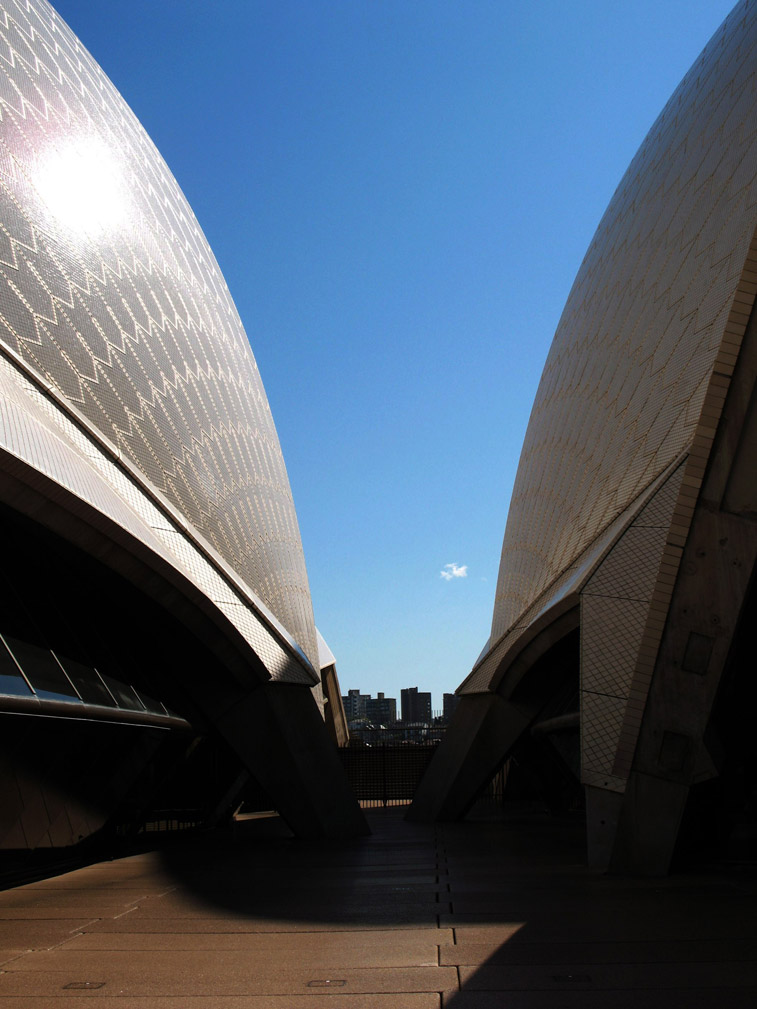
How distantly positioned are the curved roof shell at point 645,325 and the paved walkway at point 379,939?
4626 mm

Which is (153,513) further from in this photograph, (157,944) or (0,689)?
(157,944)

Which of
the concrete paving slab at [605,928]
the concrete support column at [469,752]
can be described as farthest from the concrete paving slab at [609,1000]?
the concrete support column at [469,752]

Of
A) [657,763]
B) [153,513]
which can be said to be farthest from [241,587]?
[657,763]

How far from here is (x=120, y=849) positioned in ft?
41.7

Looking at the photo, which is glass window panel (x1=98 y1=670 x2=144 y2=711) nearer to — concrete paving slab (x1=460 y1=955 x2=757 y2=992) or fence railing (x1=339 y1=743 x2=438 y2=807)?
concrete paving slab (x1=460 y1=955 x2=757 y2=992)

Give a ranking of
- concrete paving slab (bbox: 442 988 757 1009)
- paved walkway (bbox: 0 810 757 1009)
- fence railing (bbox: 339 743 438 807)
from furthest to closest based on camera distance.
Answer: fence railing (bbox: 339 743 438 807)
paved walkway (bbox: 0 810 757 1009)
concrete paving slab (bbox: 442 988 757 1009)

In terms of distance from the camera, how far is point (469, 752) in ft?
52.7

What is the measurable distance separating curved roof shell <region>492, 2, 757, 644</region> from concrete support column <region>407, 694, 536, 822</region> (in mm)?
A: 1578

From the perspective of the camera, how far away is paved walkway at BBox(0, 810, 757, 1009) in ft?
14.9

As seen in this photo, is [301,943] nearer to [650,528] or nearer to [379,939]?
[379,939]

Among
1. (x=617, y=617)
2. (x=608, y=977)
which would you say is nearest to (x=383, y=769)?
(x=617, y=617)

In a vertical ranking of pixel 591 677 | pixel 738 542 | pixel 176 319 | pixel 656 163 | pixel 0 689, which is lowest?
pixel 0 689

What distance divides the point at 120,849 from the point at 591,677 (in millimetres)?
7417

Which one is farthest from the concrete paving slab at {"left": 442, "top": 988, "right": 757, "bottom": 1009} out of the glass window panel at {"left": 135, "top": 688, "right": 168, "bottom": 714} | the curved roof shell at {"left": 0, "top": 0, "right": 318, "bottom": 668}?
the curved roof shell at {"left": 0, "top": 0, "right": 318, "bottom": 668}
